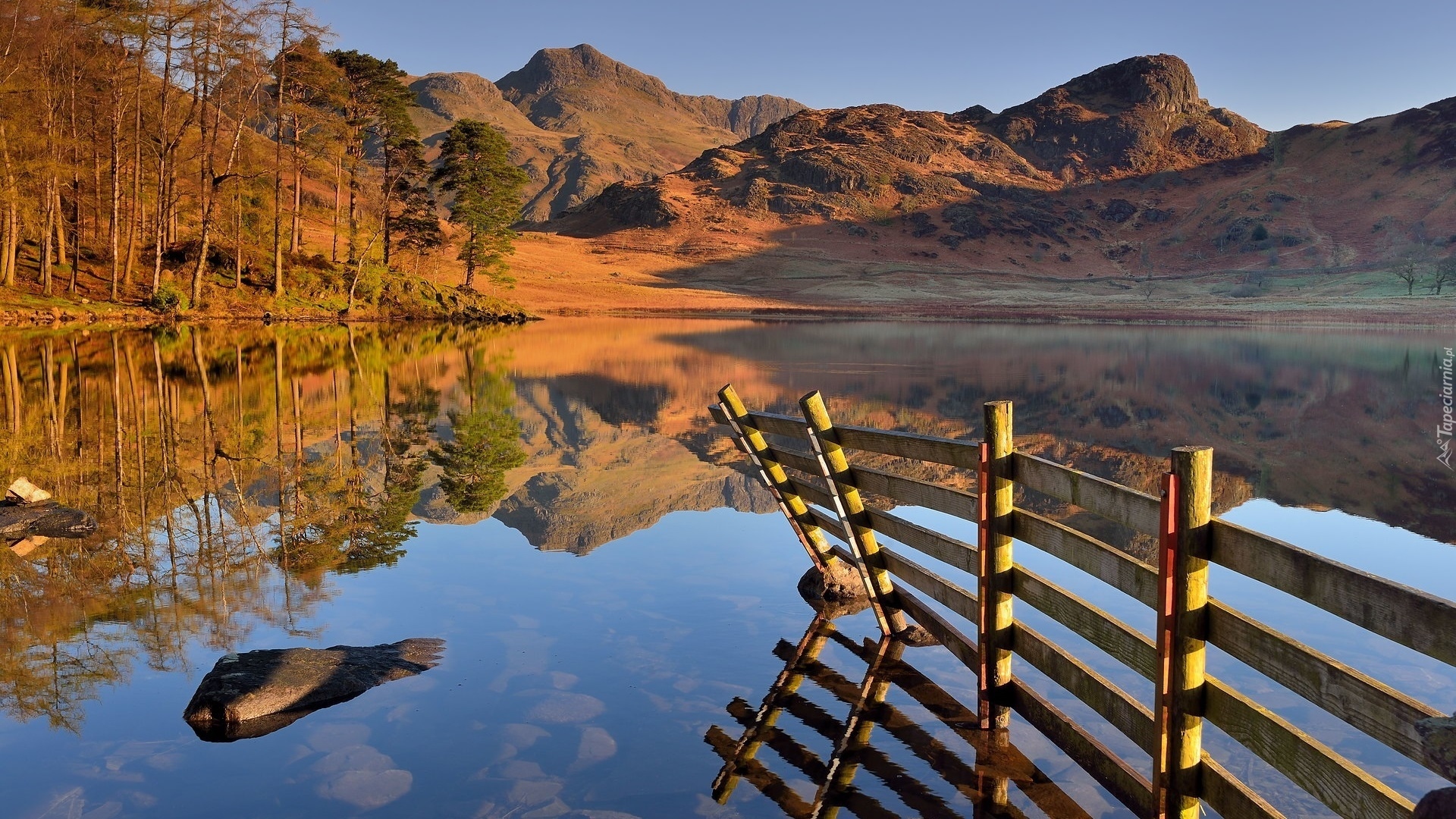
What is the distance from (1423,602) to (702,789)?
353cm

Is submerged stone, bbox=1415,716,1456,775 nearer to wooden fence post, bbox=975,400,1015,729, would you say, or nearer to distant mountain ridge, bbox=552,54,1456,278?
wooden fence post, bbox=975,400,1015,729

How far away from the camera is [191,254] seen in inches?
2079

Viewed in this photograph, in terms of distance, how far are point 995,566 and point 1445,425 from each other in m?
20.3

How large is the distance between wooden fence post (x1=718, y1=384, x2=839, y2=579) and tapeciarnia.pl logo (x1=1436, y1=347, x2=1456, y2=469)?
12.6 m

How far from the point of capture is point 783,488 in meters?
9.34

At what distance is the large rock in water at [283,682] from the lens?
6254 mm

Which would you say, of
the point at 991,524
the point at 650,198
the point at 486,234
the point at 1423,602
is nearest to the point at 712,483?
the point at 991,524

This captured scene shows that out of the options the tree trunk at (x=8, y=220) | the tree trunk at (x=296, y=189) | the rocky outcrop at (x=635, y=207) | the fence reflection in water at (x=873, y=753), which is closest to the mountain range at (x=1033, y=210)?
the rocky outcrop at (x=635, y=207)

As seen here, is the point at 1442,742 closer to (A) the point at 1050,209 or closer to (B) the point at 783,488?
(B) the point at 783,488

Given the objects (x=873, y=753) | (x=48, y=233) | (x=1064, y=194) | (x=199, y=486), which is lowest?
(x=873, y=753)

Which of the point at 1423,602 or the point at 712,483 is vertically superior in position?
the point at 1423,602

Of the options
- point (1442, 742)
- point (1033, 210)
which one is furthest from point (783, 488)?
point (1033, 210)

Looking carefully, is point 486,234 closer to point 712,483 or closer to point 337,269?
point 337,269

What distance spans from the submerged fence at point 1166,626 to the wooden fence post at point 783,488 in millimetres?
1572
